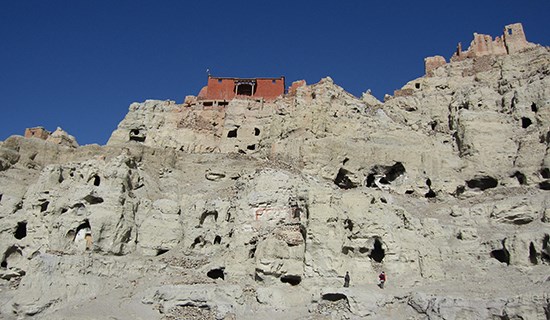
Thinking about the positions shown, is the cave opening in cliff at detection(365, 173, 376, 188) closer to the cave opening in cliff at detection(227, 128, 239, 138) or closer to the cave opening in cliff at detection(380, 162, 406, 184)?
the cave opening in cliff at detection(380, 162, 406, 184)

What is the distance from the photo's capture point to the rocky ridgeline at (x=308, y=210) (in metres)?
22.1

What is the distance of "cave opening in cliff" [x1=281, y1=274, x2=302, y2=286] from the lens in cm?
2382

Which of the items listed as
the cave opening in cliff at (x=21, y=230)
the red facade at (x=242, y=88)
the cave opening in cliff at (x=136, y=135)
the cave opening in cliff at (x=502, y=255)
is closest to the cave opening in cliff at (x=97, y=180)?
the cave opening in cliff at (x=21, y=230)

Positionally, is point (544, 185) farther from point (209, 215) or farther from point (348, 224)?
point (209, 215)

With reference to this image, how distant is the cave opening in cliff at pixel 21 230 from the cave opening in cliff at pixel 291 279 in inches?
575

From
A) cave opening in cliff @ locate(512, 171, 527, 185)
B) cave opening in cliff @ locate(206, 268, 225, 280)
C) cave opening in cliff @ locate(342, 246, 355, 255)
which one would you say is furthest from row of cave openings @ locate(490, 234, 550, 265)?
cave opening in cliff @ locate(206, 268, 225, 280)

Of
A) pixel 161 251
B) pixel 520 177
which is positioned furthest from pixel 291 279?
pixel 520 177

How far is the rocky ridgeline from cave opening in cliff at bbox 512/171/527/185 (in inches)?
11.0

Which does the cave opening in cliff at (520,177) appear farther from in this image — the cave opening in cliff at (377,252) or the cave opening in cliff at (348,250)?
the cave opening in cliff at (348,250)

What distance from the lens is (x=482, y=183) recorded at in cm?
Answer: 3136

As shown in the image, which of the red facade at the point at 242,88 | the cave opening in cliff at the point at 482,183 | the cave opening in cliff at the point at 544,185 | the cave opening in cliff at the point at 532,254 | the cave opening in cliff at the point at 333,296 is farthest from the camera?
the red facade at the point at 242,88

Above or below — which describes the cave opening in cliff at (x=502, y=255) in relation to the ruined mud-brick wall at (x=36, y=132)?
below

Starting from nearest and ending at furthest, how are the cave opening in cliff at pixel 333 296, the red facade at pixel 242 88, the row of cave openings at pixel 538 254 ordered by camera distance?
1. the cave opening in cliff at pixel 333 296
2. the row of cave openings at pixel 538 254
3. the red facade at pixel 242 88

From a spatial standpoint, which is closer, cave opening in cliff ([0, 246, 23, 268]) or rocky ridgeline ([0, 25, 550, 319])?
rocky ridgeline ([0, 25, 550, 319])
